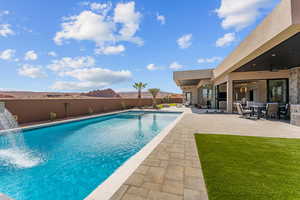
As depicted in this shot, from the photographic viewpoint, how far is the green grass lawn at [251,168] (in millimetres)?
1864

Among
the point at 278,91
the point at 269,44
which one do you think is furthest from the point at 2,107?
the point at 278,91

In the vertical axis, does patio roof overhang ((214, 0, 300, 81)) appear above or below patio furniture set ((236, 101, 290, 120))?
above

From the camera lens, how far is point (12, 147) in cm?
530

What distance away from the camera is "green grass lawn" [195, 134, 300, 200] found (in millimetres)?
1864

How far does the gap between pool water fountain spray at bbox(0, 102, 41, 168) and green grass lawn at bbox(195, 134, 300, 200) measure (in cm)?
490

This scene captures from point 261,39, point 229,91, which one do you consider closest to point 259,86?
point 229,91

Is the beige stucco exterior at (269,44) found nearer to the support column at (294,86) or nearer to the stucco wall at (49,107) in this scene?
the support column at (294,86)

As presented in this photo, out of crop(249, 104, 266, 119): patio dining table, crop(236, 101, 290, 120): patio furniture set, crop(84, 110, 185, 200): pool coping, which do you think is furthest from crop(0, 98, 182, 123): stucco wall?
crop(249, 104, 266, 119): patio dining table

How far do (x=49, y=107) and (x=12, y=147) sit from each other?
5414 mm

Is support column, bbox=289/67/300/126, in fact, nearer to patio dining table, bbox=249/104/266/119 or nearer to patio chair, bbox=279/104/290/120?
patio chair, bbox=279/104/290/120

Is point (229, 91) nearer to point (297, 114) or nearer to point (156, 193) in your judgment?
point (297, 114)

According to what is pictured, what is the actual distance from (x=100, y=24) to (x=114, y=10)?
4.83ft

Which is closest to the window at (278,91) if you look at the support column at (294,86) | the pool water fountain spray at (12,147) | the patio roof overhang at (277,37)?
the support column at (294,86)

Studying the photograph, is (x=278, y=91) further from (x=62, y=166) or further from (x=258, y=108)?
(x=62, y=166)
